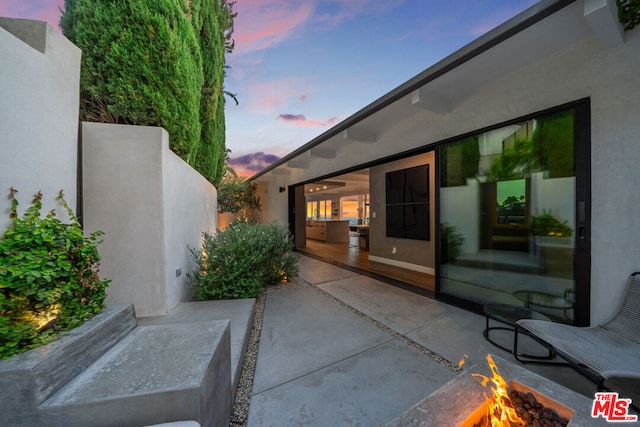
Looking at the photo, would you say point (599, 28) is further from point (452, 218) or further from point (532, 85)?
point (452, 218)

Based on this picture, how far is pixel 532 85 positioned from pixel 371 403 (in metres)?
3.56

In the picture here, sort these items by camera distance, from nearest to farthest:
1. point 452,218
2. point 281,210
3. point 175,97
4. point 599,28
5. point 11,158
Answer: point 11,158 < point 599,28 < point 175,97 < point 452,218 < point 281,210

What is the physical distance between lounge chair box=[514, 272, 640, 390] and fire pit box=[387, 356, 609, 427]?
68 centimetres

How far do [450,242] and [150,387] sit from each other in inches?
145

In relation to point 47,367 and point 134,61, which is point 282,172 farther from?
point 47,367

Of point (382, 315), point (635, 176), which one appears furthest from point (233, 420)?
point (635, 176)

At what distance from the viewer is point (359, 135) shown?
4555 mm

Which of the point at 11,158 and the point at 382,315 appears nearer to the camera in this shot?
the point at 11,158

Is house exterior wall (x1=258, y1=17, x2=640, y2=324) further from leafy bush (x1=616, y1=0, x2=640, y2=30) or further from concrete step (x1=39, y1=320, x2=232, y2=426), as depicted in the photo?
concrete step (x1=39, y1=320, x2=232, y2=426)

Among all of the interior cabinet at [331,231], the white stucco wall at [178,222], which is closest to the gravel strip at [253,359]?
the white stucco wall at [178,222]

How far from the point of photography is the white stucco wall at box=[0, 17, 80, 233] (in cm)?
138

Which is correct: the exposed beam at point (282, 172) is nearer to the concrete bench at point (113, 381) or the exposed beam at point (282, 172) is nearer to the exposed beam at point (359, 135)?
the exposed beam at point (359, 135)

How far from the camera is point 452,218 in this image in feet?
11.3

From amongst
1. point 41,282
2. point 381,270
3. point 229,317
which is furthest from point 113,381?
point 381,270
